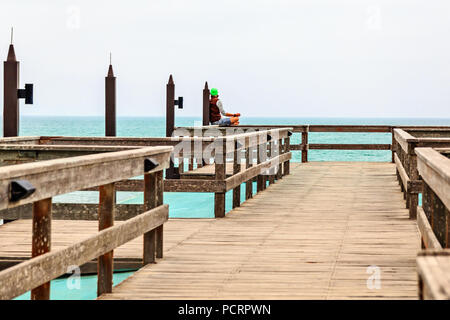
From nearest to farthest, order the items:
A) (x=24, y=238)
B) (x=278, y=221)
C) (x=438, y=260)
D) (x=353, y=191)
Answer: (x=438, y=260) → (x=24, y=238) → (x=278, y=221) → (x=353, y=191)

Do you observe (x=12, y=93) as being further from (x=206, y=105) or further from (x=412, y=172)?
(x=206, y=105)

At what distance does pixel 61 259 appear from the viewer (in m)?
4.51

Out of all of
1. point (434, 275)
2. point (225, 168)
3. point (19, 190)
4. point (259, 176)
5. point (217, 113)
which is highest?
point (217, 113)

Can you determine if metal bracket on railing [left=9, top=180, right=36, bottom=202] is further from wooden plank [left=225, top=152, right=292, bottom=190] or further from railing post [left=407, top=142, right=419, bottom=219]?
wooden plank [left=225, top=152, right=292, bottom=190]

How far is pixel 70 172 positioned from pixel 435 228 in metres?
2.48

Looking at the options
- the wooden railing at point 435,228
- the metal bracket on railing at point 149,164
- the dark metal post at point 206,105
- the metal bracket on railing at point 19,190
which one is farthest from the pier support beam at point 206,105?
the metal bracket on railing at point 19,190

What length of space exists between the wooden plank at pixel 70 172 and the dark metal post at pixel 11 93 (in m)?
4.97

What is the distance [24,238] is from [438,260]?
668cm

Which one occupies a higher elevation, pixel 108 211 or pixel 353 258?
pixel 108 211

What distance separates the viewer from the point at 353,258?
7191 mm

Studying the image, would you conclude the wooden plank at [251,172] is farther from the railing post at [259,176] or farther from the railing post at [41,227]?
the railing post at [41,227]

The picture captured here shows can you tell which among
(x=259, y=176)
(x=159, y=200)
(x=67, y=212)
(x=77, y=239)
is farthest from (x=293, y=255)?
(x=259, y=176)
